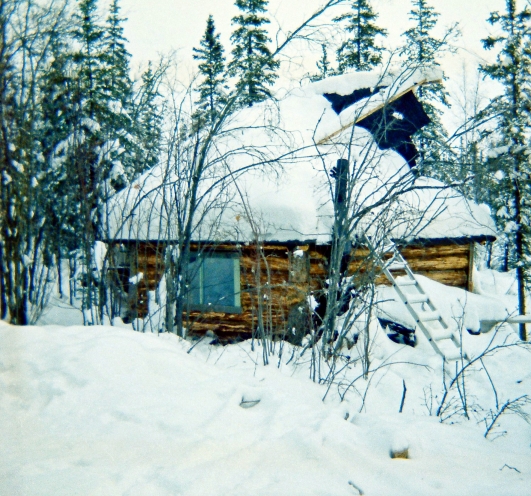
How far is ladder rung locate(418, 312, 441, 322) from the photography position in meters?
7.62

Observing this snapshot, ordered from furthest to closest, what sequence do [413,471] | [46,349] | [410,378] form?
[410,378]
[46,349]
[413,471]

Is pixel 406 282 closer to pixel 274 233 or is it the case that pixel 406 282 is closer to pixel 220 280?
pixel 274 233

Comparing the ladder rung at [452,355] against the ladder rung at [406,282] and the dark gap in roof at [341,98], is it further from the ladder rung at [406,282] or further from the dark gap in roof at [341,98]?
the dark gap in roof at [341,98]

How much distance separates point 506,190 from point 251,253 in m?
8.76

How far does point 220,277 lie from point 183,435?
6642 mm

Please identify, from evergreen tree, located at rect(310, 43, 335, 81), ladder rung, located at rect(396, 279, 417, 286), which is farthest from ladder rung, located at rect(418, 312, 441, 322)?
evergreen tree, located at rect(310, 43, 335, 81)

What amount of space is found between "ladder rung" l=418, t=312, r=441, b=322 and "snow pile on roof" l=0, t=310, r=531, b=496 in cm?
390

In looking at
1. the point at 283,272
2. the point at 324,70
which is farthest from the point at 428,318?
the point at 324,70

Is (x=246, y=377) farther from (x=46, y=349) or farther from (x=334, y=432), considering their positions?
(x=46, y=349)

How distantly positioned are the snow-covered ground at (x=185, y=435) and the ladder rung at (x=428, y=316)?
3823 millimetres

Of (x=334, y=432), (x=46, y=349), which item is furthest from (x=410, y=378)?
(x=46, y=349)

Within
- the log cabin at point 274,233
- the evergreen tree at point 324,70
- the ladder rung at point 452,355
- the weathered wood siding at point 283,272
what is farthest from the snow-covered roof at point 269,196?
the evergreen tree at point 324,70

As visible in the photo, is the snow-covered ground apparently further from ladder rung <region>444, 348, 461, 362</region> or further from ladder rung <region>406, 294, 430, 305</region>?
ladder rung <region>406, 294, 430, 305</region>

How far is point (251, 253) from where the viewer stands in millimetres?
8984
